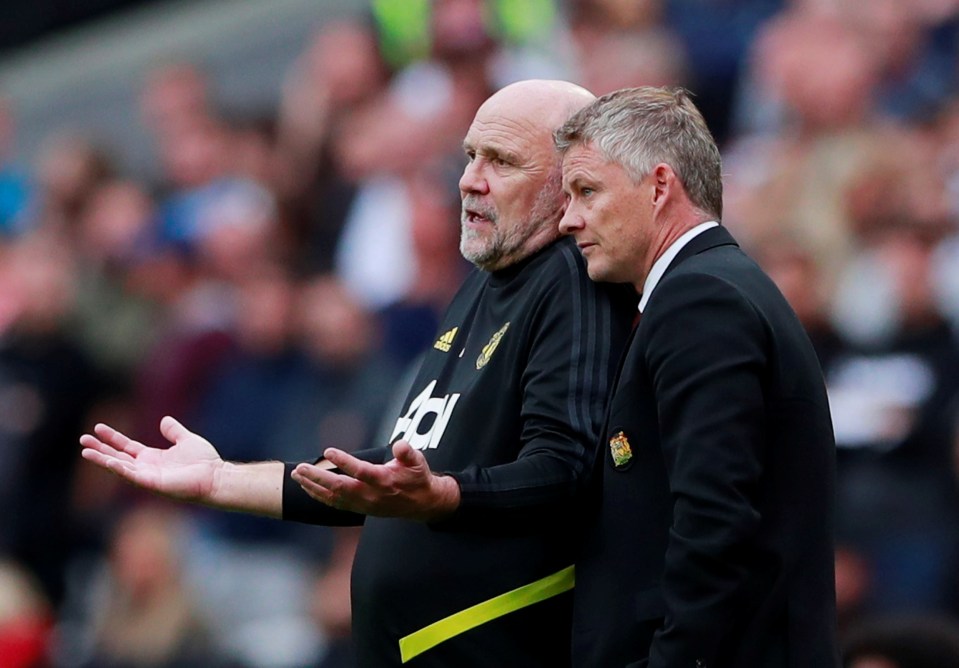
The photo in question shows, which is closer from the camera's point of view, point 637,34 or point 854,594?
point 854,594

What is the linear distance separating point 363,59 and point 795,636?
7.22 metres

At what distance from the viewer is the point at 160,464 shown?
366 centimetres

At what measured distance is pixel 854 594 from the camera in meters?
5.96

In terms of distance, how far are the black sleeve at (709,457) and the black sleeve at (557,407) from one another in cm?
35

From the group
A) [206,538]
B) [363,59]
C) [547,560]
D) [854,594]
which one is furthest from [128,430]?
[547,560]

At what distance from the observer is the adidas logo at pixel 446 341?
3.98m

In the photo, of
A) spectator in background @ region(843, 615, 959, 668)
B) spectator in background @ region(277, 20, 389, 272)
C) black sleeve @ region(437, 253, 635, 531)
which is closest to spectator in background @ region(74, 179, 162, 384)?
spectator in background @ region(277, 20, 389, 272)

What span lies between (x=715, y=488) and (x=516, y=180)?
1.03 m

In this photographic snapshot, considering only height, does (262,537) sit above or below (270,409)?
below

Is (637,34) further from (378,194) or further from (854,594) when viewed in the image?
(854,594)

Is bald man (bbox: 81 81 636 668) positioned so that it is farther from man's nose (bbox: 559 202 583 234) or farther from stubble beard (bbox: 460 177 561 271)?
man's nose (bbox: 559 202 583 234)

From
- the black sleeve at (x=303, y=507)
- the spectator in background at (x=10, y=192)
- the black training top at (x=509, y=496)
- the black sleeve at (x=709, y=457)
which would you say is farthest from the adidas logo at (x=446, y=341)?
the spectator in background at (x=10, y=192)

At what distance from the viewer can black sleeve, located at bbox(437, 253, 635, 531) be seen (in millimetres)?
3453

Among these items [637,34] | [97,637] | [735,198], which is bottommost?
[97,637]
